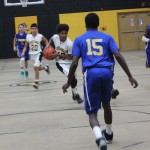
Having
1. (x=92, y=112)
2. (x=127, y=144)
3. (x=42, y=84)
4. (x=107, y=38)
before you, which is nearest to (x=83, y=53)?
(x=107, y=38)

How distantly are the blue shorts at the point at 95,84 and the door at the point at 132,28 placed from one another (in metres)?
24.0

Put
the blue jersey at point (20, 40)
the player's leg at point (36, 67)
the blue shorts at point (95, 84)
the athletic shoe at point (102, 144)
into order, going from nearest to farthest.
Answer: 1. the athletic shoe at point (102, 144)
2. the blue shorts at point (95, 84)
3. the player's leg at point (36, 67)
4. the blue jersey at point (20, 40)

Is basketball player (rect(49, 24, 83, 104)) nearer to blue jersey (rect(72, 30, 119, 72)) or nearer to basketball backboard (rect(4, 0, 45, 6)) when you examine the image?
blue jersey (rect(72, 30, 119, 72))

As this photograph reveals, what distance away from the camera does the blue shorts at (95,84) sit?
5.95 metres

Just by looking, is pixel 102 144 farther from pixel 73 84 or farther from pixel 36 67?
pixel 36 67

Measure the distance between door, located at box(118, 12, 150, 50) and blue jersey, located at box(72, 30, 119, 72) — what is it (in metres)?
23.9

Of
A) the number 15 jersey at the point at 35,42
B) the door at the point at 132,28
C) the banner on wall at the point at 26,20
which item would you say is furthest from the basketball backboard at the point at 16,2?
the number 15 jersey at the point at 35,42

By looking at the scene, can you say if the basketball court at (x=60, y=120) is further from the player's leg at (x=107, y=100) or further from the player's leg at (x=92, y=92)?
the player's leg at (x=92, y=92)

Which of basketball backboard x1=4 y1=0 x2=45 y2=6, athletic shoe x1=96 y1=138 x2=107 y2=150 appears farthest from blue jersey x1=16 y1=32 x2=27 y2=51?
athletic shoe x1=96 y1=138 x2=107 y2=150

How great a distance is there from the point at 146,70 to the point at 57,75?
3.32 meters

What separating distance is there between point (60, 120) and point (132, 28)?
72.1ft

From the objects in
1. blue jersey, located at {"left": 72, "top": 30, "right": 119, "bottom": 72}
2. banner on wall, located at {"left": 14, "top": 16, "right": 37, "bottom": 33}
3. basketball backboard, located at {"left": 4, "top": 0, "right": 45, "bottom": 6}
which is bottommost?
blue jersey, located at {"left": 72, "top": 30, "right": 119, "bottom": 72}

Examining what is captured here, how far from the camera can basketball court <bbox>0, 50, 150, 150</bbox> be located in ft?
21.8

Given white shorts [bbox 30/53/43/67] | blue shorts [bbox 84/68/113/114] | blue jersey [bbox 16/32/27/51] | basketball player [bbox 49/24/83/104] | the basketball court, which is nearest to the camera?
blue shorts [bbox 84/68/113/114]
